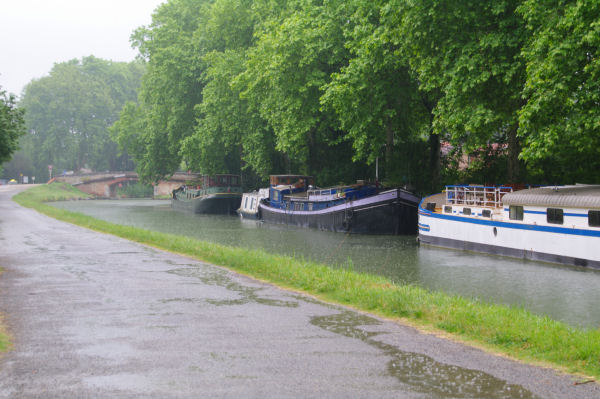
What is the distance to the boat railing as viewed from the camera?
94.3 ft

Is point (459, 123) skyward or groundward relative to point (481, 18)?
groundward

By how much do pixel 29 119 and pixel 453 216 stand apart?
4258 inches

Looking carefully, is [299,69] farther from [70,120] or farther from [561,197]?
[70,120]

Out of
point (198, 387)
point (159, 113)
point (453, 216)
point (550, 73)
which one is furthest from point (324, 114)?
point (198, 387)

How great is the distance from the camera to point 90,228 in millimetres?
→ 33750

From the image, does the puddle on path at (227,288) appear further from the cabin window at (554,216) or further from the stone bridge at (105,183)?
the stone bridge at (105,183)

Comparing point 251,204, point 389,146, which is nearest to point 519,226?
point 389,146

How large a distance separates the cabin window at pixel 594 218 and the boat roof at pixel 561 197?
260mm

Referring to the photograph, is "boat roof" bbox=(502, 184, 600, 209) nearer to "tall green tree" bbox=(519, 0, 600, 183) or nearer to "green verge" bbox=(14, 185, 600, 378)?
"tall green tree" bbox=(519, 0, 600, 183)

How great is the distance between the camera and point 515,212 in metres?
26.1

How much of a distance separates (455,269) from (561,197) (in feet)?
15.7

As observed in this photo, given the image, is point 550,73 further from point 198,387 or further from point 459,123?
point 198,387

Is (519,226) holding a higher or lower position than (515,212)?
lower

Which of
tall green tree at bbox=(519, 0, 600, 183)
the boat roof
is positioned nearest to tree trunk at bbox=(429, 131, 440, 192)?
the boat roof
